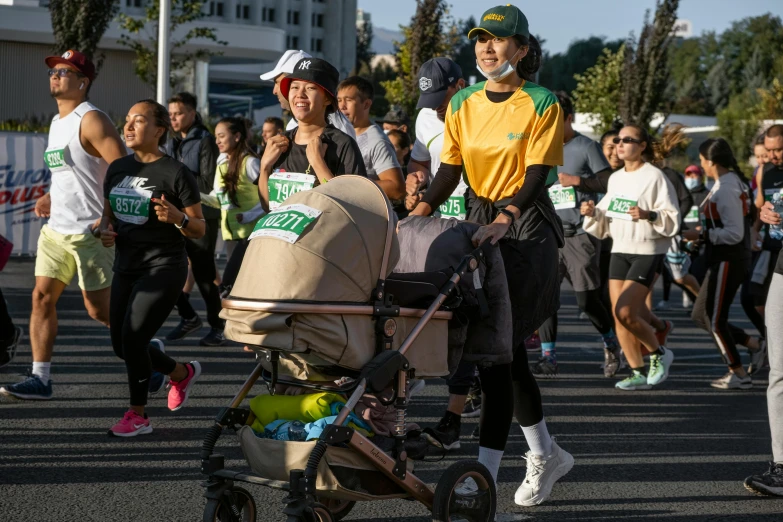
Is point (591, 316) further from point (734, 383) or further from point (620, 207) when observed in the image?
point (734, 383)

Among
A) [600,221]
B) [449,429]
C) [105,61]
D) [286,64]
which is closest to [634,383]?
[600,221]

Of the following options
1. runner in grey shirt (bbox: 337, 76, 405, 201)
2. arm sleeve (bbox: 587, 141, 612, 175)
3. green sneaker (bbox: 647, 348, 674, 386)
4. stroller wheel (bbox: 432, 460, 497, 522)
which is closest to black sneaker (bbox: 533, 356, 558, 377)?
green sneaker (bbox: 647, 348, 674, 386)

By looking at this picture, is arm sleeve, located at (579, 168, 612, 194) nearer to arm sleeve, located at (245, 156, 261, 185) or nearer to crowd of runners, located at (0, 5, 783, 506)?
crowd of runners, located at (0, 5, 783, 506)

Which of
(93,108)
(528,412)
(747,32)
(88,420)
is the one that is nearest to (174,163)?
(93,108)

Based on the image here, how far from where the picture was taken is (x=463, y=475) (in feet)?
14.1

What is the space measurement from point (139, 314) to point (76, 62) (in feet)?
6.04

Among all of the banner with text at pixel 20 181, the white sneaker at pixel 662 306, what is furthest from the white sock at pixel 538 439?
the banner with text at pixel 20 181

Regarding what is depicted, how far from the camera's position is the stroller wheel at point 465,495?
4188mm

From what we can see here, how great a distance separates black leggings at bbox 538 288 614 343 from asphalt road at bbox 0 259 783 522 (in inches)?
14.3

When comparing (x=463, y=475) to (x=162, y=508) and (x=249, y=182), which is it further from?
(x=249, y=182)

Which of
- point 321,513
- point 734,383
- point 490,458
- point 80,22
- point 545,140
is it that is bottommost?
point 734,383

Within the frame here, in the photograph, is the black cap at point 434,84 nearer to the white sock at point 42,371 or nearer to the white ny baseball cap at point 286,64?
the white ny baseball cap at point 286,64

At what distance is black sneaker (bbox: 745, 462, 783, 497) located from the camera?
5473mm

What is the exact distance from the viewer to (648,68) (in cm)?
3522
